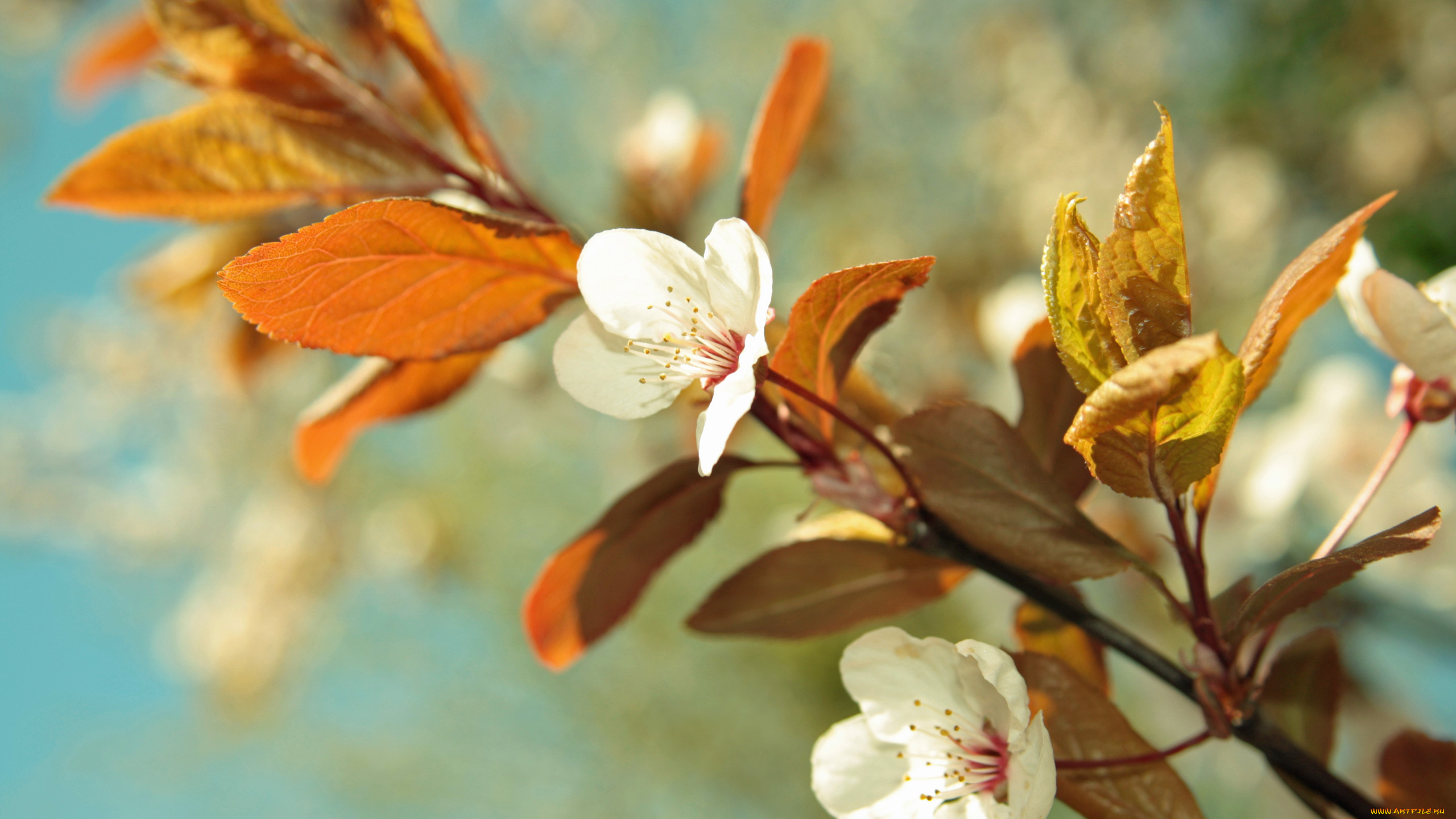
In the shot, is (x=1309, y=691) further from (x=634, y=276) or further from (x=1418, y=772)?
(x=634, y=276)

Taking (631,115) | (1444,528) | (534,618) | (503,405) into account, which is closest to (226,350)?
(534,618)

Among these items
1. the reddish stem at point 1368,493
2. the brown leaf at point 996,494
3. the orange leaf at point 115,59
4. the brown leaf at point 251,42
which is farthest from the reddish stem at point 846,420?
the orange leaf at point 115,59

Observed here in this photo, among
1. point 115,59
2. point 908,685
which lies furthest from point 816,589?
point 115,59

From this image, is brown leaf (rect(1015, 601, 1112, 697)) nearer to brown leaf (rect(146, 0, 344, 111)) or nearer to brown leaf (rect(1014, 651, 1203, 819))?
brown leaf (rect(1014, 651, 1203, 819))

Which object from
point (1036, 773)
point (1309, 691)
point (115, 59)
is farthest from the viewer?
point (115, 59)

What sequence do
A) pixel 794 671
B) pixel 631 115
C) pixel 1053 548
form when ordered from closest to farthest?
pixel 1053 548 → pixel 631 115 → pixel 794 671

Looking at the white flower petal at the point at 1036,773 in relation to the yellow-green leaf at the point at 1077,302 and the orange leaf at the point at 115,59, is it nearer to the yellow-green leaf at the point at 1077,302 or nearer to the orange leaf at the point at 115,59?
the yellow-green leaf at the point at 1077,302

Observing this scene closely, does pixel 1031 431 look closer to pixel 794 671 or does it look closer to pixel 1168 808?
pixel 1168 808
